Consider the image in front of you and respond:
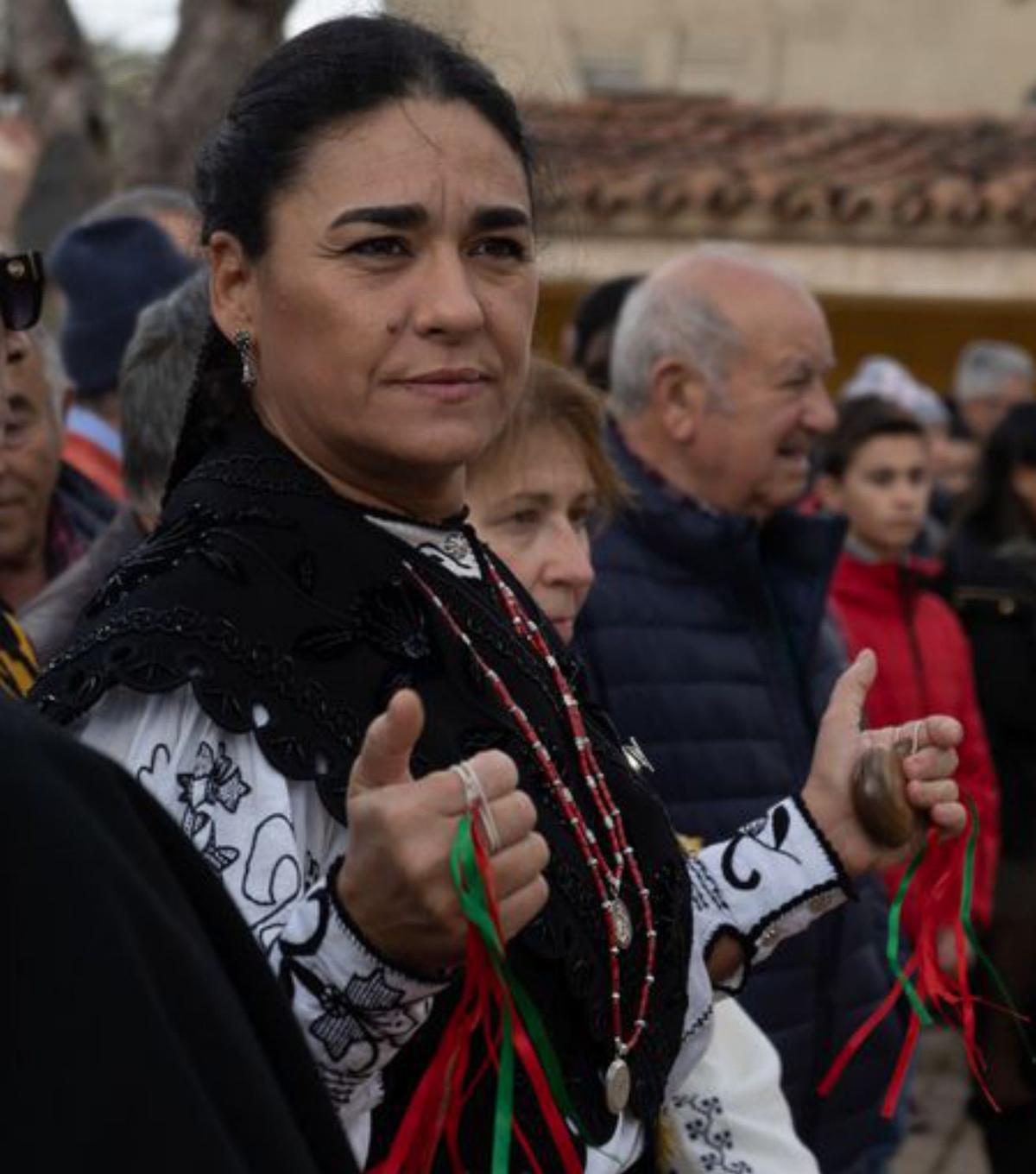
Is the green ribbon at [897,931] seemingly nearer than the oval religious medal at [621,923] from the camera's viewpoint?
No

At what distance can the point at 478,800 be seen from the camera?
208 centimetres

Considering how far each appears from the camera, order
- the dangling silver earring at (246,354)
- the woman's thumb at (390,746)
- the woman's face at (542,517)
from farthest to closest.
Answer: the woman's face at (542,517) < the dangling silver earring at (246,354) < the woman's thumb at (390,746)

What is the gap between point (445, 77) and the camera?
8.61ft

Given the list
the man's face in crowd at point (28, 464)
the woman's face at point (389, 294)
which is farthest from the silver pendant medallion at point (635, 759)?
the man's face in crowd at point (28, 464)

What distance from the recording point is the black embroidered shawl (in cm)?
242

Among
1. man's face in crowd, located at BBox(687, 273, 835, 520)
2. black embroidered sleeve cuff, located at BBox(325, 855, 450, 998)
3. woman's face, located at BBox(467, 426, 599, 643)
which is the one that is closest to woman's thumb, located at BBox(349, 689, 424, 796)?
black embroidered sleeve cuff, located at BBox(325, 855, 450, 998)

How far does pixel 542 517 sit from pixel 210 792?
4.90ft

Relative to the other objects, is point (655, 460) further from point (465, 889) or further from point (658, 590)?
point (465, 889)

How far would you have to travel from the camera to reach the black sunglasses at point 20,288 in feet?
7.97

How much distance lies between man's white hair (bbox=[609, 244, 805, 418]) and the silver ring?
2.74 metres

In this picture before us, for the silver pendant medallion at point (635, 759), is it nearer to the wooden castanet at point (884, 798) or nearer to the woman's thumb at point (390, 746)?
the wooden castanet at point (884, 798)

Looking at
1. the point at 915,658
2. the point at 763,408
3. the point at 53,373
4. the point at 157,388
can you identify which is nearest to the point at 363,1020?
the point at 157,388

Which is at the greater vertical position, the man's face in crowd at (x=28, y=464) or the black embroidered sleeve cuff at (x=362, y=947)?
the man's face in crowd at (x=28, y=464)

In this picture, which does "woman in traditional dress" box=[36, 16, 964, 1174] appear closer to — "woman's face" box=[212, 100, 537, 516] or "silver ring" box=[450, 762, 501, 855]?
"woman's face" box=[212, 100, 537, 516]
